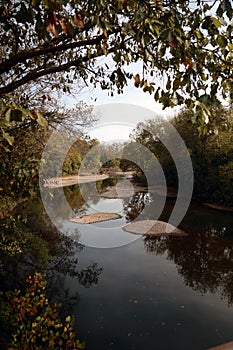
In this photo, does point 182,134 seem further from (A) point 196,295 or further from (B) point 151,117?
(A) point 196,295

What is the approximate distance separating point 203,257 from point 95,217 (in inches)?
391

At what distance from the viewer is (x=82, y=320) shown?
7.09m

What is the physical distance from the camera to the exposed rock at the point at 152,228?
1510 cm

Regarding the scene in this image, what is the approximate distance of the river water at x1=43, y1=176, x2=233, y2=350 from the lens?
21.1ft

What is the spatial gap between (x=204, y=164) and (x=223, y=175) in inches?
142

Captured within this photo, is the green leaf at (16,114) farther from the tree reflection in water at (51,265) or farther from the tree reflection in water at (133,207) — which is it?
the tree reflection in water at (133,207)

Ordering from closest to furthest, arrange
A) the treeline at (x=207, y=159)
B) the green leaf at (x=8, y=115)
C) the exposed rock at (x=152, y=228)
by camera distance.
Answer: the green leaf at (x=8, y=115) → the exposed rock at (x=152, y=228) → the treeline at (x=207, y=159)

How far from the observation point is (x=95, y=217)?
19.8 m

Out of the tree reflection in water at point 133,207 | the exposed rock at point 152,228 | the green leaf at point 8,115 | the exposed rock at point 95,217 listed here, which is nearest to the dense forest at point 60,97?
the green leaf at point 8,115

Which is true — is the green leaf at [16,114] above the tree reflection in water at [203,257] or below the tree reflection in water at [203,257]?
above

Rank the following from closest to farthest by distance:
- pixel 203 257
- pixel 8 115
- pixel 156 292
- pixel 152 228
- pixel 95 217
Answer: pixel 8 115 < pixel 156 292 < pixel 203 257 < pixel 152 228 < pixel 95 217

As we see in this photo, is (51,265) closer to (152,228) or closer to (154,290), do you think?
(154,290)

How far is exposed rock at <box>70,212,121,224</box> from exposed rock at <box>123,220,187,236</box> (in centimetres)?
249

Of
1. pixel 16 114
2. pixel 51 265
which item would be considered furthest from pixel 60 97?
pixel 16 114
